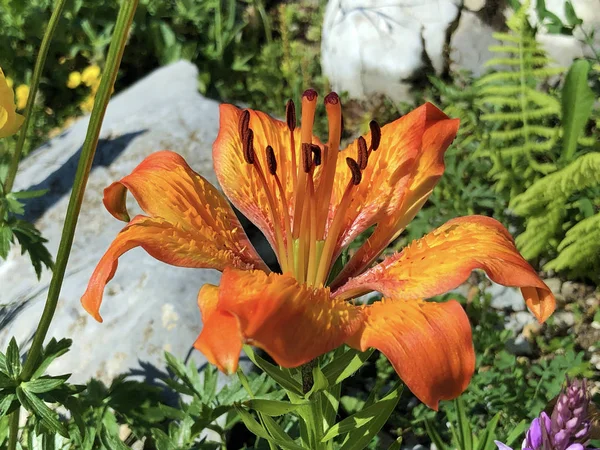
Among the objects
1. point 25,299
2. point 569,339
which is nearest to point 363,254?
point 569,339

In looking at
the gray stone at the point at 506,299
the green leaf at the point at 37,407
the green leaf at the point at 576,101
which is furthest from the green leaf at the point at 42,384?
the green leaf at the point at 576,101

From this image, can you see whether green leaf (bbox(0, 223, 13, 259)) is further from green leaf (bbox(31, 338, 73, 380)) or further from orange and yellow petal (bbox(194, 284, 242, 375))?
orange and yellow petal (bbox(194, 284, 242, 375))

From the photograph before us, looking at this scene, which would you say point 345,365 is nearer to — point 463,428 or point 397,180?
point 397,180

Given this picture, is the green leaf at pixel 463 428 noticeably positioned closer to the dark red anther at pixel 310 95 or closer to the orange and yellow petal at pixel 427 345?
the orange and yellow petal at pixel 427 345

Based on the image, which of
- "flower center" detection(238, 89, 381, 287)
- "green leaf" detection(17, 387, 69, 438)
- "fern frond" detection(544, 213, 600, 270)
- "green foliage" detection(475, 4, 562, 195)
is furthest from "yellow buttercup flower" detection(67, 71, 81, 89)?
"flower center" detection(238, 89, 381, 287)

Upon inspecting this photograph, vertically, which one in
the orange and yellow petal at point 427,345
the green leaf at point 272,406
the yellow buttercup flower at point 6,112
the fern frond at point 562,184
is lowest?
the fern frond at point 562,184

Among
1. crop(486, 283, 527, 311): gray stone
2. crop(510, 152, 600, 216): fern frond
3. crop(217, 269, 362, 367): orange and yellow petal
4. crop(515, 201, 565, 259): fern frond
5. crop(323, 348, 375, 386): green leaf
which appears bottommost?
crop(486, 283, 527, 311): gray stone
